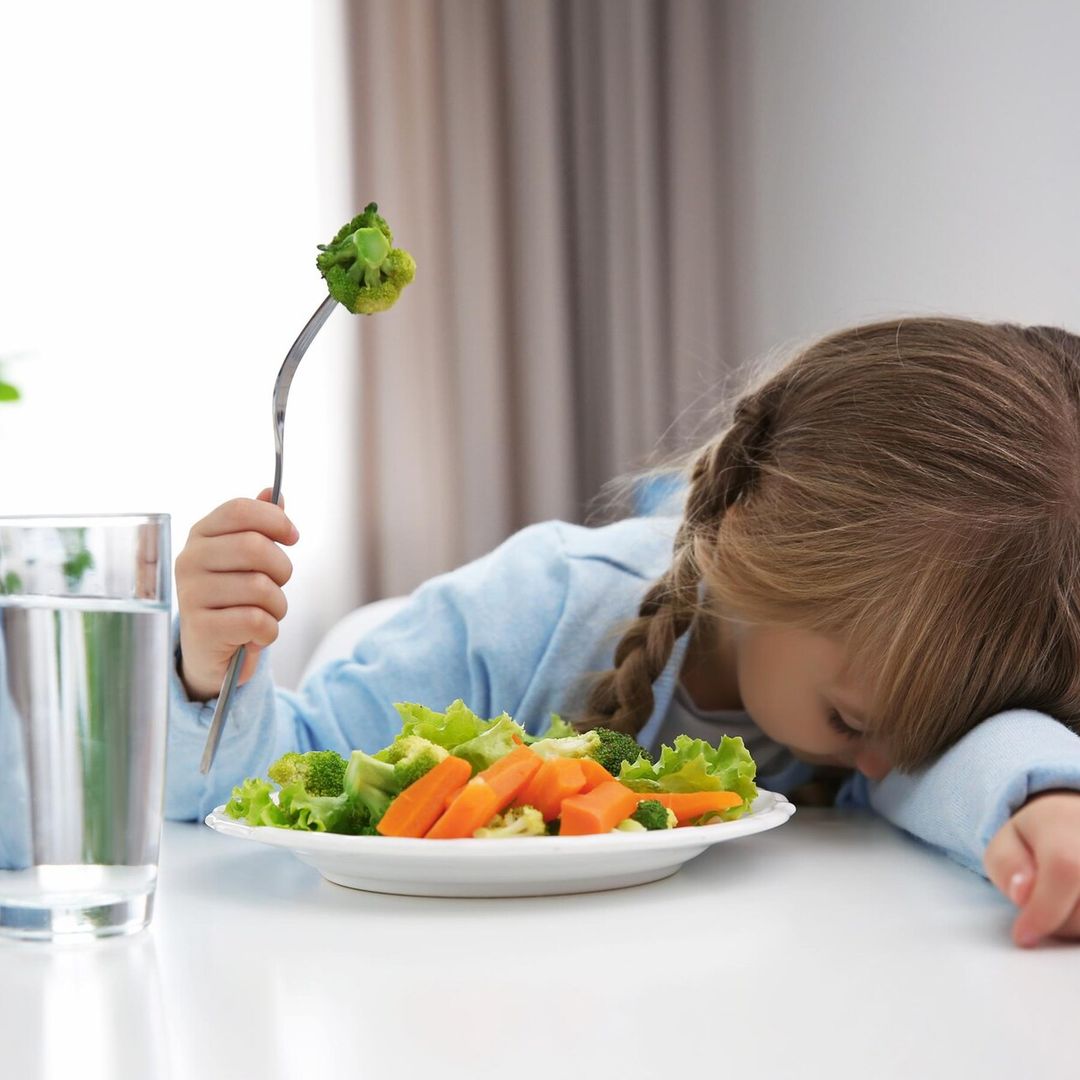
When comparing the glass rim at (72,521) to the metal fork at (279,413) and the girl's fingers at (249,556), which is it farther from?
the girl's fingers at (249,556)

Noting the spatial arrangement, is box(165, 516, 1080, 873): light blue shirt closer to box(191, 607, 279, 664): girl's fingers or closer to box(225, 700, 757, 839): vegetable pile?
box(191, 607, 279, 664): girl's fingers

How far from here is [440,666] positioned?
4.49 feet

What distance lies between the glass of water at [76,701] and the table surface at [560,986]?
45 millimetres

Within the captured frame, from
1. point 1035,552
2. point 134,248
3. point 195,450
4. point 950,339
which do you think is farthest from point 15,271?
point 1035,552

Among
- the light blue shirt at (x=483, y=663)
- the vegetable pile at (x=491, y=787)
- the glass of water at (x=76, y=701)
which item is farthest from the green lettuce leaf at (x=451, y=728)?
the light blue shirt at (x=483, y=663)

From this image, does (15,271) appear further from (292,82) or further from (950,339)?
(950,339)

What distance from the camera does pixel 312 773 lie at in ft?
2.65

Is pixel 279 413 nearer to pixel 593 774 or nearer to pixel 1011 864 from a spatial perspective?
pixel 593 774

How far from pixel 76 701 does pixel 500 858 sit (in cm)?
23

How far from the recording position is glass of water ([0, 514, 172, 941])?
2.02ft

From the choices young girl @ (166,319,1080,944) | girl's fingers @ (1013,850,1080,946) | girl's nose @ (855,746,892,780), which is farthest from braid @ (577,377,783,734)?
girl's fingers @ (1013,850,1080,946)

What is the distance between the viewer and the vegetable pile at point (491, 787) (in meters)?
0.73

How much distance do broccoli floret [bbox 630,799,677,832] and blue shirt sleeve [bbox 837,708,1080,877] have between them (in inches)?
7.5

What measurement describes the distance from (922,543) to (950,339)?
0.68 ft
